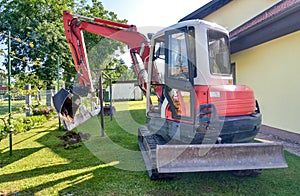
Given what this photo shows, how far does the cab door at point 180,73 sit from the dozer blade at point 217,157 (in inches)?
17.8

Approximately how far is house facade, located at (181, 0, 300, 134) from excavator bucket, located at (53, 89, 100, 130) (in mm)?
4859

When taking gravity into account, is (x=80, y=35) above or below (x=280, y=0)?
below

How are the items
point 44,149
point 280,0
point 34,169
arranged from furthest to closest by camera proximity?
1. point 280,0
2. point 44,149
3. point 34,169

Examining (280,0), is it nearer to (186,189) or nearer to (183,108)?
(183,108)

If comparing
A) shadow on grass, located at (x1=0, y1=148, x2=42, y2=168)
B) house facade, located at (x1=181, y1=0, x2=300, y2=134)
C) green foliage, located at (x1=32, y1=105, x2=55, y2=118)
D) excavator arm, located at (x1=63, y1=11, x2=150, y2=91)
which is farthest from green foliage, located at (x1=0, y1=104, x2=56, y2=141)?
house facade, located at (x1=181, y1=0, x2=300, y2=134)

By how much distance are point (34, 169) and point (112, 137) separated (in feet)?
7.70

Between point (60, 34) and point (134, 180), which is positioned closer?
point (134, 180)

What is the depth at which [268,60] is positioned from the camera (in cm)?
598

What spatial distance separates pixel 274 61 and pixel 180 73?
4016mm

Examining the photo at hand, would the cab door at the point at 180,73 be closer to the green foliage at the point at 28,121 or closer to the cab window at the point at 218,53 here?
the cab window at the point at 218,53

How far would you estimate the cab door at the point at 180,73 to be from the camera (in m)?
2.89

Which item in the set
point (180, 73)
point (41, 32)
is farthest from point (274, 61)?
point (41, 32)

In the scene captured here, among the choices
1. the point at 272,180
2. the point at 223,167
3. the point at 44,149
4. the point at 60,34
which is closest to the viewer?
the point at 223,167

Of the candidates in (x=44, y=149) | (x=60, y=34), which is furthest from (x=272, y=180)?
(x=60, y=34)
